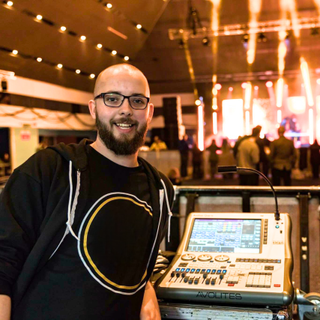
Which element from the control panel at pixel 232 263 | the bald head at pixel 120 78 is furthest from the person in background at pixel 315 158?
the bald head at pixel 120 78

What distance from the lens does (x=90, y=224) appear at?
4.36 feet

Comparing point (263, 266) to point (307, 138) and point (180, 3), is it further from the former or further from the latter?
point (307, 138)

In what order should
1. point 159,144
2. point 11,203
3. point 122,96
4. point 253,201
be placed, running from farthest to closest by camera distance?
1. point 159,144
2. point 253,201
3. point 122,96
4. point 11,203

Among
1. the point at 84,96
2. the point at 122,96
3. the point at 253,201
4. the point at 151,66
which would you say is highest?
the point at 151,66

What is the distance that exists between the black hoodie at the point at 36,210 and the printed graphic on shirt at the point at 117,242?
0.07m

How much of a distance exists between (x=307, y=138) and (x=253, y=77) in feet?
8.15

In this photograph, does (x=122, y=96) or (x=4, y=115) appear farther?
(x=4, y=115)

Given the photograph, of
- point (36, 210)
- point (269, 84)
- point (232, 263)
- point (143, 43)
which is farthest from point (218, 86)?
point (36, 210)

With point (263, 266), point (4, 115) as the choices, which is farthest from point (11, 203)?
point (4, 115)

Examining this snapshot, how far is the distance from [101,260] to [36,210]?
0.86 ft

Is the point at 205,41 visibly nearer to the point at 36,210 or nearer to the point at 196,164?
the point at 196,164

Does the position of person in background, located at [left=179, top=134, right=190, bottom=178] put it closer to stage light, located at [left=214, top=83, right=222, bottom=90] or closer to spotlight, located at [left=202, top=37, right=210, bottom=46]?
spotlight, located at [left=202, top=37, right=210, bottom=46]

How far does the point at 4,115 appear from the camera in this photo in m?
9.26

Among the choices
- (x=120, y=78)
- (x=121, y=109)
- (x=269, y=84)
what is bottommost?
(x=121, y=109)
